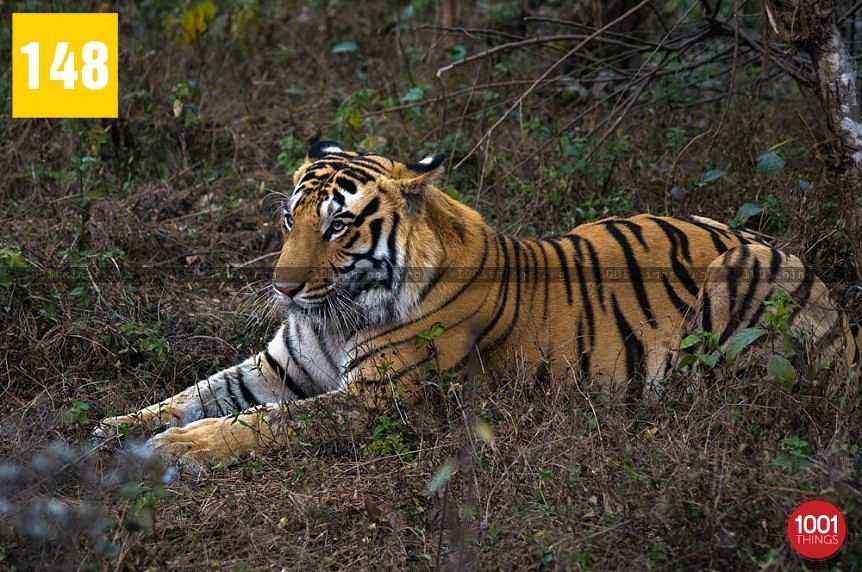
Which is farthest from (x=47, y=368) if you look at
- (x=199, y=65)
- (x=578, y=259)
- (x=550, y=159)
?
(x=199, y=65)

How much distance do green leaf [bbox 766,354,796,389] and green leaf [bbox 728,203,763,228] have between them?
1810 mm

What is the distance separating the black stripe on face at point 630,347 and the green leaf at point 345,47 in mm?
4505

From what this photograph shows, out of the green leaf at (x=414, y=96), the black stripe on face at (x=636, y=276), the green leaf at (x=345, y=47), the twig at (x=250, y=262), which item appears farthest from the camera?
the green leaf at (x=345, y=47)

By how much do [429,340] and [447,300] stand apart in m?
0.27

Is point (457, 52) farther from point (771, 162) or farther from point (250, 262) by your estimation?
point (771, 162)

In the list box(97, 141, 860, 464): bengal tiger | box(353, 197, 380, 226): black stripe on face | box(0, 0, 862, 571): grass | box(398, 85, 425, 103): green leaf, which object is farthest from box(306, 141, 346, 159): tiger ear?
box(398, 85, 425, 103): green leaf

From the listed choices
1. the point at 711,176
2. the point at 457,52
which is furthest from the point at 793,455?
the point at 457,52

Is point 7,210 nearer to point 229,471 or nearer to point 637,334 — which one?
point 229,471

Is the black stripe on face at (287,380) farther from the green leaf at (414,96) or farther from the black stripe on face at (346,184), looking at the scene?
the green leaf at (414,96)

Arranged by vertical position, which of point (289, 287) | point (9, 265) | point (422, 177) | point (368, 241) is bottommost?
point (9, 265)

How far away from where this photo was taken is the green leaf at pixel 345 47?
29.2 feet

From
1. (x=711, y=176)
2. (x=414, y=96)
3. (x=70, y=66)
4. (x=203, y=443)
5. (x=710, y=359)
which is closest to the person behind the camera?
(x=710, y=359)

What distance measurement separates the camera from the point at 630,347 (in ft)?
16.5

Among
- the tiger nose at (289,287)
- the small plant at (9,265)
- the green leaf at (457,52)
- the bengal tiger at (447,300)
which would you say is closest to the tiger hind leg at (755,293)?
the bengal tiger at (447,300)
